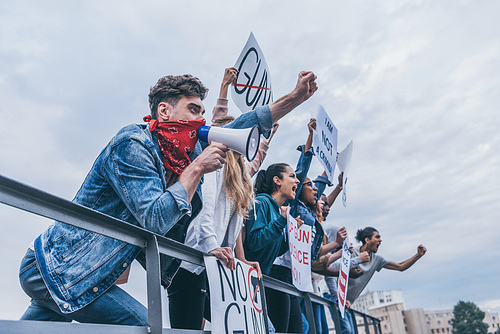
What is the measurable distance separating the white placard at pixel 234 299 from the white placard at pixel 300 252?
1019 millimetres

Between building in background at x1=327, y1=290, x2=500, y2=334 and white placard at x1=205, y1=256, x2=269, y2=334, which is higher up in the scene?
building in background at x1=327, y1=290, x2=500, y2=334

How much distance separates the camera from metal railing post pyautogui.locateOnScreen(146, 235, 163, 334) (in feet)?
5.79

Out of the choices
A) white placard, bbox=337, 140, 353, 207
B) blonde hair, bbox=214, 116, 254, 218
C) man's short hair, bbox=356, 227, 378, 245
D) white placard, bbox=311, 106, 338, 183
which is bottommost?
blonde hair, bbox=214, 116, 254, 218

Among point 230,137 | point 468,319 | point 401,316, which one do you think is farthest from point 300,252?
point 401,316

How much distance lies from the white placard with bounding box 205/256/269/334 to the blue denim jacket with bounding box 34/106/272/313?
0.54 m

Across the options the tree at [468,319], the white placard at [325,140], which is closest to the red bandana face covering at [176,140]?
the white placard at [325,140]

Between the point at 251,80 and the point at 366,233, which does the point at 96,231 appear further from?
the point at 366,233

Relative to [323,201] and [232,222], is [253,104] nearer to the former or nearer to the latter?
[232,222]

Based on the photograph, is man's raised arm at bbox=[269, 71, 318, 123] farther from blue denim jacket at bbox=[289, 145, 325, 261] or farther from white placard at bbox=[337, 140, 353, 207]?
white placard at bbox=[337, 140, 353, 207]

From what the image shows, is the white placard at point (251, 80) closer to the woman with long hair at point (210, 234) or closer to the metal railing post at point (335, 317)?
the woman with long hair at point (210, 234)

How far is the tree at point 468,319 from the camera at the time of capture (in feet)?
225

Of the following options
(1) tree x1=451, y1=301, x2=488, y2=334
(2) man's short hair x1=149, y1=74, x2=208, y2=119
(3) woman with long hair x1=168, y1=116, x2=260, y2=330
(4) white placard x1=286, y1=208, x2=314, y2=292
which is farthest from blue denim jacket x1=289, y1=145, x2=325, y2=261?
(1) tree x1=451, y1=301, x2=488, y2=334

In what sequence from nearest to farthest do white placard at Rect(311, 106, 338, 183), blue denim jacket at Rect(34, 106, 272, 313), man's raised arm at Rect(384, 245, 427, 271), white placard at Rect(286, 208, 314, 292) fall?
blue denim jacket at Rect(34, 106, 272, 313) → white placard at Rect(286, 208, 314, 292) → white placard at Rect(311, 106, 338, 183) → man's raised arm at Rect(384, 245, 427, 271)

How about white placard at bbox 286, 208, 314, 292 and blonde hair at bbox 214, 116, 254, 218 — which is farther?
white placard at bbox 286, 208, 314, 292
